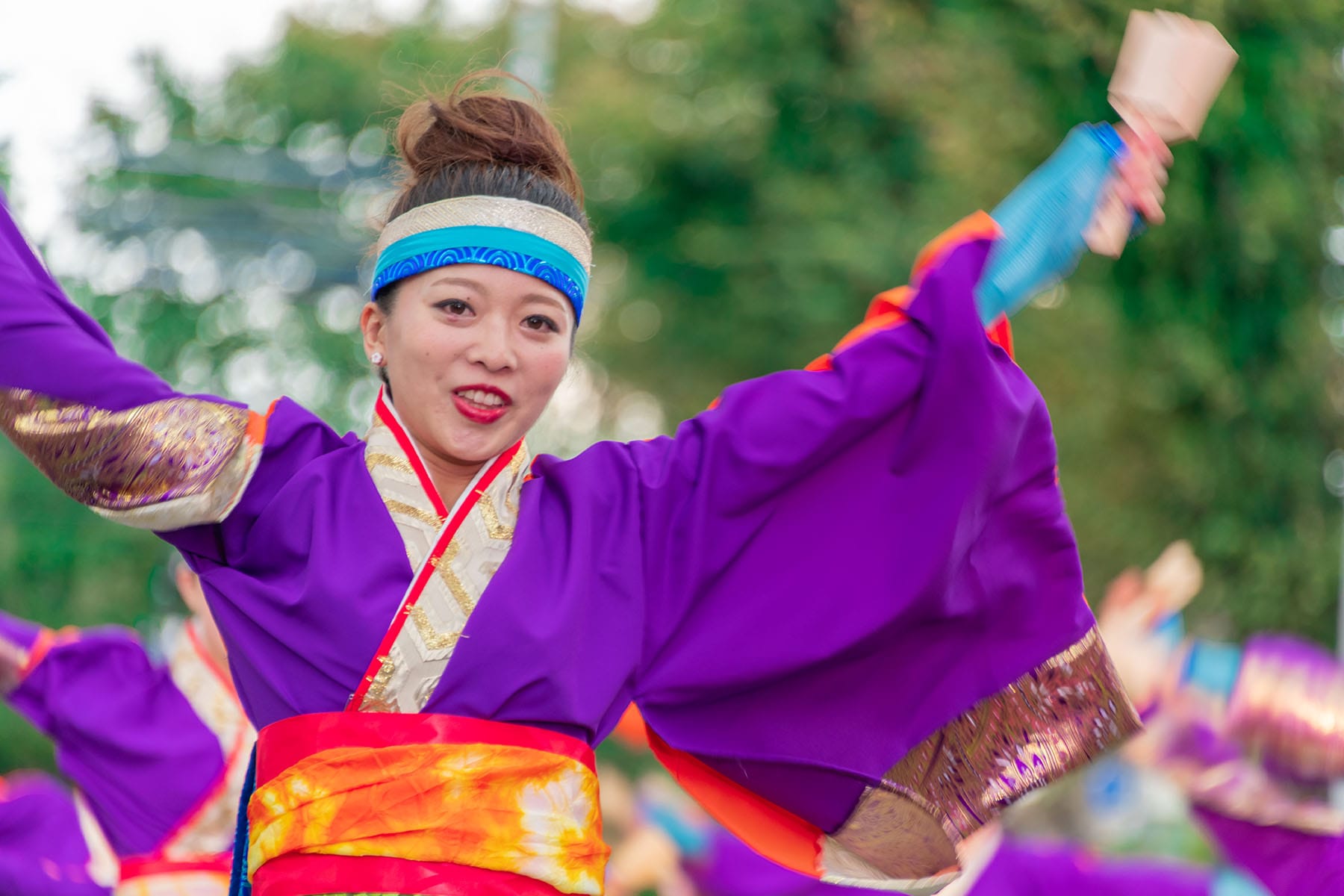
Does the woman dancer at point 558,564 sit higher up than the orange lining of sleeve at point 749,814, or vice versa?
the woman dancer at point 558,564

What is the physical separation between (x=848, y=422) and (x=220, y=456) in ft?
2.67

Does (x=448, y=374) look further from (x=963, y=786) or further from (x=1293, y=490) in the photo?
(x=1293, y=490)

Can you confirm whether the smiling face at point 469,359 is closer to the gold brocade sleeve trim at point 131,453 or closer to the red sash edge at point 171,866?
the gold brocade sleeve trim at point 131,453

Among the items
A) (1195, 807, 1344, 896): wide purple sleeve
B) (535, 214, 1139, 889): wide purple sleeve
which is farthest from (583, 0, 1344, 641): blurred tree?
(535, 214, 1139, 889): wide purple sleeve

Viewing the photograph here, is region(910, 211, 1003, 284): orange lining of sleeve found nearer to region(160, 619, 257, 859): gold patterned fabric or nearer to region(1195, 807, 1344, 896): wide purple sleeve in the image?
region(1195, 807, 1344, 896): wide purple sleeve

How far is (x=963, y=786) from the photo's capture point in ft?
7.50

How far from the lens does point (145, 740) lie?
3.52 m

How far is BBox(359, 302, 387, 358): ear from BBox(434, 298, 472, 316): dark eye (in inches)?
5.1

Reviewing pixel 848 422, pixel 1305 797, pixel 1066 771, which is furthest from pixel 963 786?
pixel 1305 797

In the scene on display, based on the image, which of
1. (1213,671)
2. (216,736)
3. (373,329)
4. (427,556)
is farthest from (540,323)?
(216,736)

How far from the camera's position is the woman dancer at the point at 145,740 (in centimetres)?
344

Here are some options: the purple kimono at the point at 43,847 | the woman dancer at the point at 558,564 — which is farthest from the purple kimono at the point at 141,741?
the woman dancer at the point at 558,564

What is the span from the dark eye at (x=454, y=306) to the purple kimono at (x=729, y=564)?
18cm

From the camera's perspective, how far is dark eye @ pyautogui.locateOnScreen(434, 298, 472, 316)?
201cm
